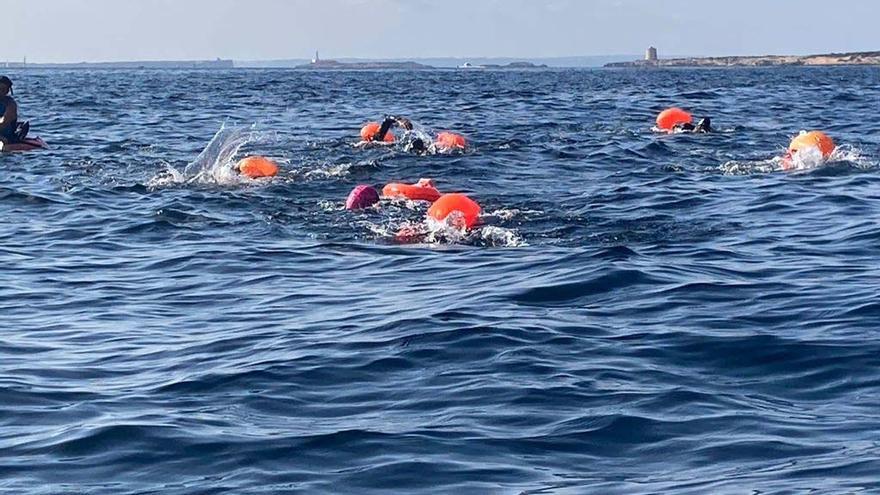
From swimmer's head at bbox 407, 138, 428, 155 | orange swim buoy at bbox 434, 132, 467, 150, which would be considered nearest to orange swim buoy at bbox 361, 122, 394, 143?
orange swim buoy at bbox 434, 132, 467, 150

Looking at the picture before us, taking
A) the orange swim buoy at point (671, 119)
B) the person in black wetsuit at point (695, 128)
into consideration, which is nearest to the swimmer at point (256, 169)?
the person in black wetsuit at point (695, 128)

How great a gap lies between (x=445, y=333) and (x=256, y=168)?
10610mm

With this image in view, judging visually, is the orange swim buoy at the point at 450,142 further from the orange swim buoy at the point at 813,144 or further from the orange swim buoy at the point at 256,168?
the orange swim buoy at the point at 813,144

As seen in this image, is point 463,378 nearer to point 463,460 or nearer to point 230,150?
point 463,460

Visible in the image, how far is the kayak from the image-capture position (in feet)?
80.5

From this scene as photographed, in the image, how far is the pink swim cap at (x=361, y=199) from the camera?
55.4 ft

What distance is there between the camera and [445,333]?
10.1m

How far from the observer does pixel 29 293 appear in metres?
12.2

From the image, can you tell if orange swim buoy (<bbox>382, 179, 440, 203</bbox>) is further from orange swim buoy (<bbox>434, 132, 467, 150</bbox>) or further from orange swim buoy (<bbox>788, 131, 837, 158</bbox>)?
orange swim buoy (<bbox>434, 132, 467, 150</bbox>)

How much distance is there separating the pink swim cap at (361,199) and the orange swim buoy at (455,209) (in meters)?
1.91

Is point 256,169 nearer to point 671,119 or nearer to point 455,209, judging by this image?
point 455,209

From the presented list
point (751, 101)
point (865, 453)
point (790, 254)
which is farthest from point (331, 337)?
point (751, 101)

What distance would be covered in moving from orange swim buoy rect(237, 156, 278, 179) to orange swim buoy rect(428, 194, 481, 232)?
5.61 metres

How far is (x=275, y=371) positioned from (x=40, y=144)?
57.7 ft
